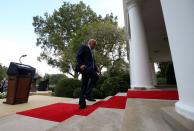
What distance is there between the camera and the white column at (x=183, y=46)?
1.08 m

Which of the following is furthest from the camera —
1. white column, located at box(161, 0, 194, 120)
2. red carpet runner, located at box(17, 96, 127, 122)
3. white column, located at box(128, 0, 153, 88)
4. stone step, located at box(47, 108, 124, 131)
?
white column, located at box(128, 0, 153, 88)

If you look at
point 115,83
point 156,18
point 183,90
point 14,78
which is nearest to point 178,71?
point 183,90

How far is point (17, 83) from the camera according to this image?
436 cm

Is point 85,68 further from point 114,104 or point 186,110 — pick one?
point 186,110

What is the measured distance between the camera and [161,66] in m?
20.5

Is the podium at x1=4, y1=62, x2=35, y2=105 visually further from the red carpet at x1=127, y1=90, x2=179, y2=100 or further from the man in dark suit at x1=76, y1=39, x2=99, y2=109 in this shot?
the red carpet at x1=127, y1=90, x2=179, y2=100

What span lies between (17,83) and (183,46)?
4430mm

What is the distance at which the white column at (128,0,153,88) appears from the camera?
4238mm

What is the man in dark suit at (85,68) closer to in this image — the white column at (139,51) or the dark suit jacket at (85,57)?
the dark suit jacket at (85,57)

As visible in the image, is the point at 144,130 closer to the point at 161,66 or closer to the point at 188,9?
the point at 188,9

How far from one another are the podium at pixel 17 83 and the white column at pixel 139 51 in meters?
3.34

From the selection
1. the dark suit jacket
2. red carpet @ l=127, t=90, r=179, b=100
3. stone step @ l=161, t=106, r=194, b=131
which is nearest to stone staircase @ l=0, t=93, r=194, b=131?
stone step @ l=161, t=106, r=194, b=131

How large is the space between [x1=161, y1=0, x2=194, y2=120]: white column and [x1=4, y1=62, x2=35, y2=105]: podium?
428cm

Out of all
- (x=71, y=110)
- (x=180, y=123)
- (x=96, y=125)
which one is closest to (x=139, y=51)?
(x=71, y=110)
